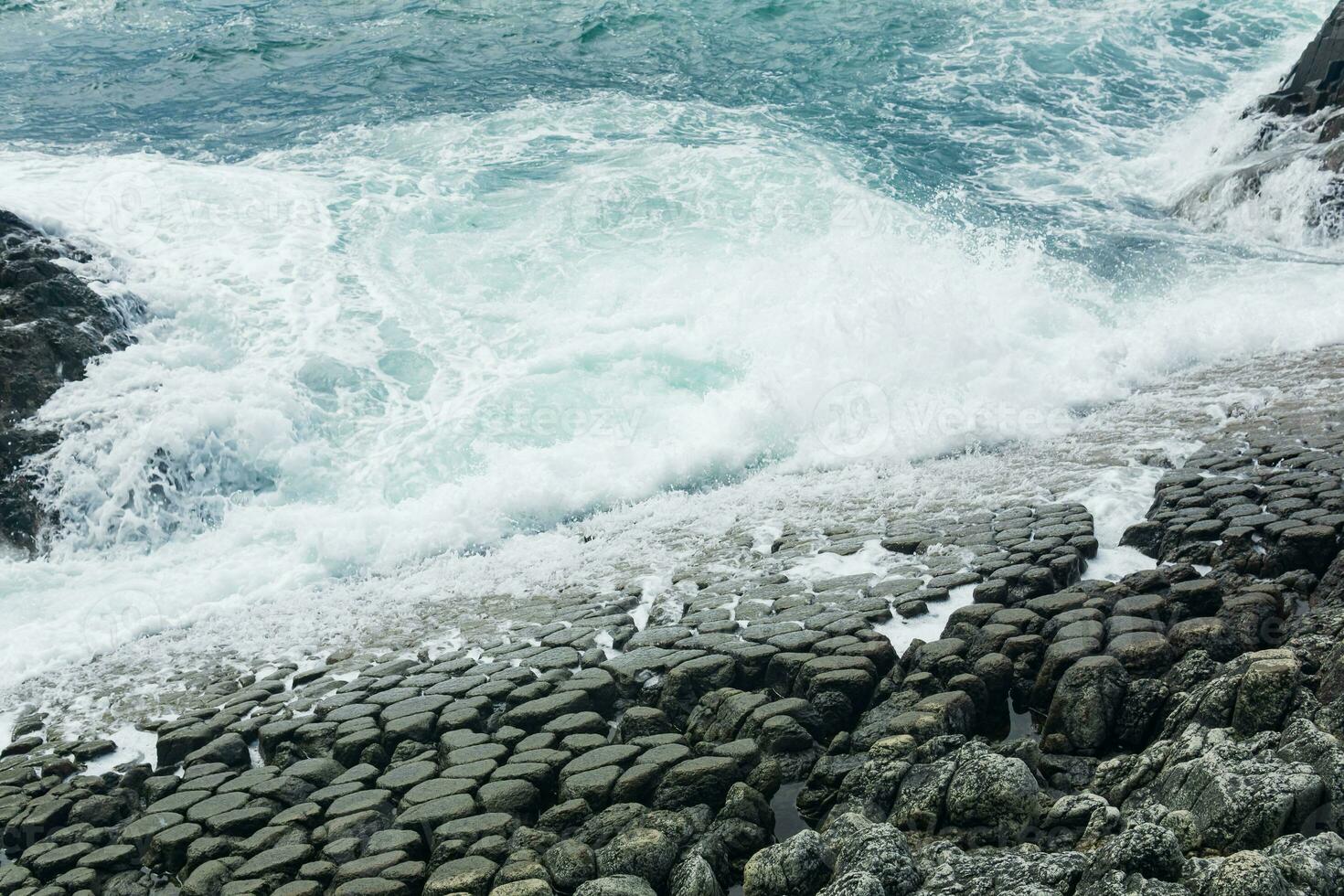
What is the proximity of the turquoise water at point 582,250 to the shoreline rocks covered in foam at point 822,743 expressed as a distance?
99.0 inches

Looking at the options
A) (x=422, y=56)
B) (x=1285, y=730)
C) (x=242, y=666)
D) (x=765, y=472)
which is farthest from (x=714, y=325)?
(x=422, y=56)

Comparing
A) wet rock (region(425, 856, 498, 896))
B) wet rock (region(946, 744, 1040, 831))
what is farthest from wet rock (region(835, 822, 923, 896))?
wet rock (region(425, 856, 498, 896))

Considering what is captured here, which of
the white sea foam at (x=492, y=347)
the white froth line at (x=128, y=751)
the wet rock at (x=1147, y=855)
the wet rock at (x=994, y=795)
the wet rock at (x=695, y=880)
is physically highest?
the white sea foam at (x=492, y=347)

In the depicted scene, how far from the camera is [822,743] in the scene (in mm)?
5707

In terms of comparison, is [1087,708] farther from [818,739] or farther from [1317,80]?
[1317,80]

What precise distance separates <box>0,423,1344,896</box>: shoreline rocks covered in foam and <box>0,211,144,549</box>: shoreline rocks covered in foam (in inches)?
135

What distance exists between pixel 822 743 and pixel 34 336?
8.95 meters

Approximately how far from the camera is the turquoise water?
10117 mm

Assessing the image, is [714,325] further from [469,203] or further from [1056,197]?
[1056,197]

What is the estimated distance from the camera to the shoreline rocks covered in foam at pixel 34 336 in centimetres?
996

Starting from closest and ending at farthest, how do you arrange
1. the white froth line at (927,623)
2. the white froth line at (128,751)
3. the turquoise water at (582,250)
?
1. the white froth line at (927,623)
2. the white froth line at (128,751)
3. the turquoise water at (582,250)

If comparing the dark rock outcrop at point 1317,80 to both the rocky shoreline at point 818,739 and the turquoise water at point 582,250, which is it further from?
the rocky shoreline at point 818,739

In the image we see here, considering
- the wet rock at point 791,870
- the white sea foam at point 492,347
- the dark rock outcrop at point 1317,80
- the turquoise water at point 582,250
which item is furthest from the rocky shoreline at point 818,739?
the dark rock outcrop at point 1317,80

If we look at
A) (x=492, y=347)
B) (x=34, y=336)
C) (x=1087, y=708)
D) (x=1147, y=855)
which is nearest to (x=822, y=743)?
(x=1087, y=708)
